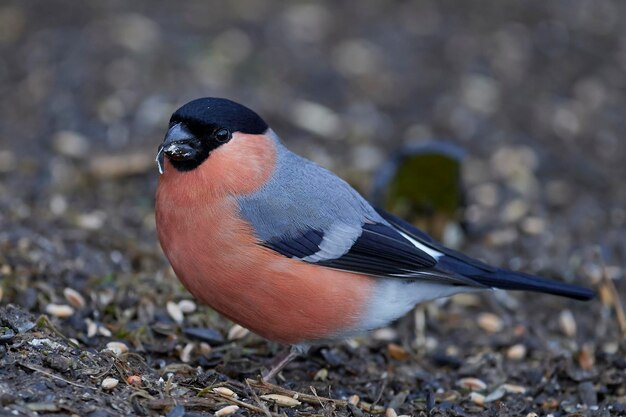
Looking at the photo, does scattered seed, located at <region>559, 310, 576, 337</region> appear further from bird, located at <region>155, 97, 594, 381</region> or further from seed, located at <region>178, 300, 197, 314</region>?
seed, located at <region>178, 300, 197, 314</region>

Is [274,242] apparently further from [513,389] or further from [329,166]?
[329,166]

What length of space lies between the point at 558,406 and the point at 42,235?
Answer: 3.59m

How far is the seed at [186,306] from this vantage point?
19.1 feet

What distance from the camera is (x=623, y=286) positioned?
6961 mm

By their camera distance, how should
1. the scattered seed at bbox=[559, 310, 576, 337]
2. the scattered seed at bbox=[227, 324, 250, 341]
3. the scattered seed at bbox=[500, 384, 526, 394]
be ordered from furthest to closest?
1. the scattered seed at bbox=[559, 310, 576, 337]
2. the scattered seed at bbox=[227, 324, 250, 341]
3. the scattered seed at bbox=[500, 384, 526, 394]

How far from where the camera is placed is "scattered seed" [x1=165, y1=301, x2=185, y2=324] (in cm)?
571

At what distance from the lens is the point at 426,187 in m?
7.45

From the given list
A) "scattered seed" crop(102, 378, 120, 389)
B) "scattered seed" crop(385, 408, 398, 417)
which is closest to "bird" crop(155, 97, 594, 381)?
"scattered seed" crop(385, 408, 398, 417)

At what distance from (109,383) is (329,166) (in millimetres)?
4210

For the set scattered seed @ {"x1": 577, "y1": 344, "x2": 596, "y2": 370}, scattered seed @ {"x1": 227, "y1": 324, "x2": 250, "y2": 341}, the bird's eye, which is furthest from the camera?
scattered seed @ {"x1": 577, "y1": 344, "x2": 596, "y2": 370}

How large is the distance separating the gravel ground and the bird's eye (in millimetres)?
1249

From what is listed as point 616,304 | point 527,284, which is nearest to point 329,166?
point 616,304

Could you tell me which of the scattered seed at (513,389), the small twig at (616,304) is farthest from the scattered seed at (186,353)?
the small twig at (616,304)

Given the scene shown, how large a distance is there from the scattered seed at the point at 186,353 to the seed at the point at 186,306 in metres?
0.41
